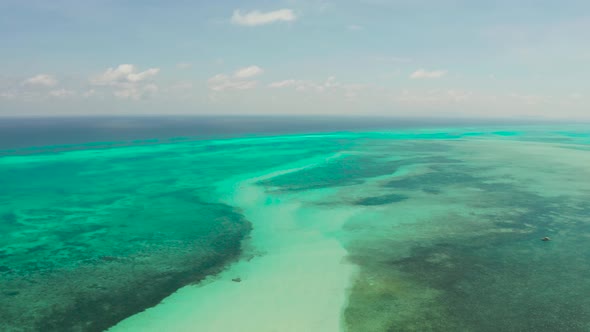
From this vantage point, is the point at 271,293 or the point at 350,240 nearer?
the point at 271,293

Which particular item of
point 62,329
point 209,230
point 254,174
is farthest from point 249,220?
point 254,174

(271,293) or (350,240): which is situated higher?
(350,240)

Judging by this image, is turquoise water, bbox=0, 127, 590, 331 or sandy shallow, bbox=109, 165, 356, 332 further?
turquoise water, bbox=0, 127, 590, 331

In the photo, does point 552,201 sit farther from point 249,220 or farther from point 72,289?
point 72,289

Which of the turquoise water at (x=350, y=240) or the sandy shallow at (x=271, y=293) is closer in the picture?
the sandy shallow at (x=271, y=293)
